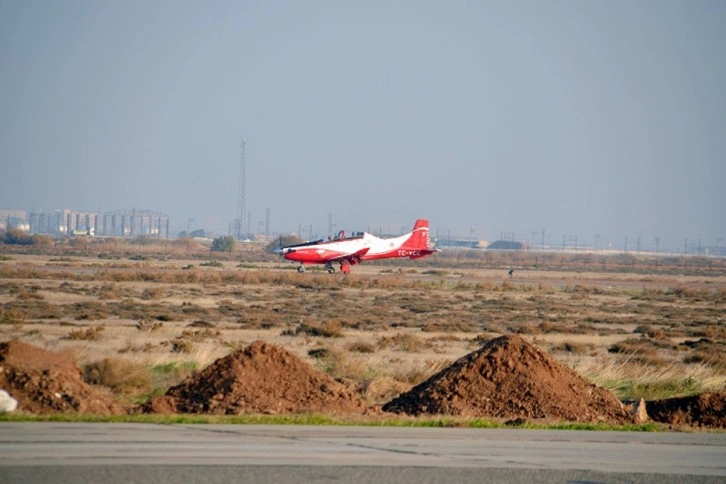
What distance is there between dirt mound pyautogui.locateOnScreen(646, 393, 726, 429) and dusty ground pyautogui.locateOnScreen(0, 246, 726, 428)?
3.61m

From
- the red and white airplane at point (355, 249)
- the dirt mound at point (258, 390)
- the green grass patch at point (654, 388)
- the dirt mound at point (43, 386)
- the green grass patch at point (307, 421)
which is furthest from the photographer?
the red and white airplane at point (355, 249)

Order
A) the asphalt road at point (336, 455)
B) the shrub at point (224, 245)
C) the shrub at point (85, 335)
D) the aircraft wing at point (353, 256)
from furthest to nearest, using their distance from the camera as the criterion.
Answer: the shrub at point (224, 245) < the aircraft wing at point (353, 256) < the shrub at point (85, 335) < the asphalt road at point (336, 455)

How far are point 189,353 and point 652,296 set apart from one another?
171 feet

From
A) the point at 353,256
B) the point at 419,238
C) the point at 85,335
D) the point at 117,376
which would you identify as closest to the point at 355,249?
the point at 353,256

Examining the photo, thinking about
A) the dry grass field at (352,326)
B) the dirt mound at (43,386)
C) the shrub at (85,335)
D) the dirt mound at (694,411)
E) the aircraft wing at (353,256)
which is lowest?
the dry grass field at (352,326)

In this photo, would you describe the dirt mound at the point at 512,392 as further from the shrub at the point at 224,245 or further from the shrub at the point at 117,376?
the shrub at the point at 224,245

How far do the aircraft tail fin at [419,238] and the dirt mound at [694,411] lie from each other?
206 feet

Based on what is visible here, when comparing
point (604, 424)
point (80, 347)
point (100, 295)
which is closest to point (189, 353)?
point (80, 347)

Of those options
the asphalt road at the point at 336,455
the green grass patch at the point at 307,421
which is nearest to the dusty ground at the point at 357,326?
the green grass patch at the point at 307,421

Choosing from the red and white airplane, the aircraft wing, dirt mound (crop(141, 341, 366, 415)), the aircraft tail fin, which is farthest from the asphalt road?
the aircraft tail fin

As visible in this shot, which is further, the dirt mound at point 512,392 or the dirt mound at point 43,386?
the dirt mound at point 512,392

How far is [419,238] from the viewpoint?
84.8m

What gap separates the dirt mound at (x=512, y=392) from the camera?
65.0 ft

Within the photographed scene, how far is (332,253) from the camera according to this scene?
253 ft
